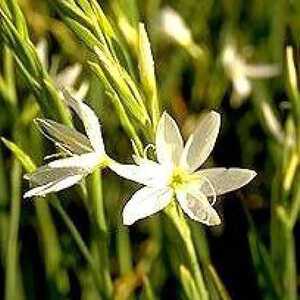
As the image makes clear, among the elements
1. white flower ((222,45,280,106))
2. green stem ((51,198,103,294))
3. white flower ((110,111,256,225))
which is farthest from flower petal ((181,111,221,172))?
white flower ((222,45,280,106))

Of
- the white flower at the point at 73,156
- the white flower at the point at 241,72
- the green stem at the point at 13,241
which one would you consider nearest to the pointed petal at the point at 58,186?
the white flower at the point at 73,156

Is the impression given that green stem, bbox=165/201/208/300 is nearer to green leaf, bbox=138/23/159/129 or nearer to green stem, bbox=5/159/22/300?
green leaf, bbox=138/23/159/129

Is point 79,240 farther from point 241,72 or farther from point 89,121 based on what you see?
point 241,72

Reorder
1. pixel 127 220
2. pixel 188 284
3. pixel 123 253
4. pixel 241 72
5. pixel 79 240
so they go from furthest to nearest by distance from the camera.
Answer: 1. pixel 241 72
2. pixel 123 253
3. pixel 79 240
4. pixel 188 284
5. pixel 127 220

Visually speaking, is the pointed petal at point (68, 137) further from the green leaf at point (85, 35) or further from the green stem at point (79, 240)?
the green stem at point (79, 240)

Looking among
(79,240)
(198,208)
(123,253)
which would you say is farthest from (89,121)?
(123,253)

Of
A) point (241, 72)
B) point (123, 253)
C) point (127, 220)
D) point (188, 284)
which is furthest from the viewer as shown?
point (241, 72)

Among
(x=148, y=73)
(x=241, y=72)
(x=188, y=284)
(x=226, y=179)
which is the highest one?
(x=241, y=72)
